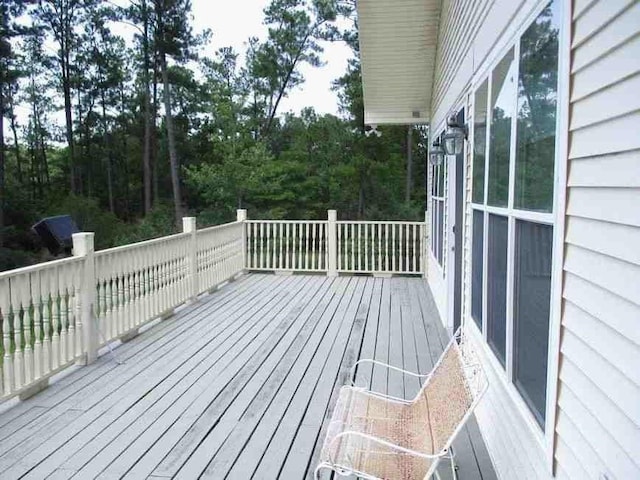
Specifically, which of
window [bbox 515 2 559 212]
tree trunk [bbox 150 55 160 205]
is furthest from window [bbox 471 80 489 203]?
tree trunk [bbox 150 55 160 205]

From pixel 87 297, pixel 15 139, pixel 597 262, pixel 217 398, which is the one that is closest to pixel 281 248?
pixel 87 297

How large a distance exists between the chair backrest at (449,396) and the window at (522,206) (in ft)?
0.54

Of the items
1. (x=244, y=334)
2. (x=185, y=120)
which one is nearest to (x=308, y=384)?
(x=244, y=334)

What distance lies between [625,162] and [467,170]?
279cm

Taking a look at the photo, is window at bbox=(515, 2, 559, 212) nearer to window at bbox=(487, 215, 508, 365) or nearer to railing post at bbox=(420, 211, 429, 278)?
window at bbox=(487, 215, 508, 365)

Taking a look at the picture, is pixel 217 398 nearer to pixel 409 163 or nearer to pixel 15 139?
pixel 409 163

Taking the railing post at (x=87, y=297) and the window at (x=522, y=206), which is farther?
the railing post at (x=87, y=297)

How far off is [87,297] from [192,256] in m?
2.43

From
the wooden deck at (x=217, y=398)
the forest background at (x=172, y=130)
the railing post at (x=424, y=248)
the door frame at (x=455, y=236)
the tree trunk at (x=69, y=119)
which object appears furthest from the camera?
the tree trunk at (x=69, y=119)

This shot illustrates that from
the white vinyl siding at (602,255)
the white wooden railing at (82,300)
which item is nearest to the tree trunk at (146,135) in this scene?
the white wooden railing at (82,300)

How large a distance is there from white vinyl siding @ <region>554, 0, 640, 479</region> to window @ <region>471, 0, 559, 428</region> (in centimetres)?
26

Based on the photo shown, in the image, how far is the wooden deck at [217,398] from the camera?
2822 mm

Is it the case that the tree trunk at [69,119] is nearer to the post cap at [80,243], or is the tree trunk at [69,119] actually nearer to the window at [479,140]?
the post cap at [80,243]

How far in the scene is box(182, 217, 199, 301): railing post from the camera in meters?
6.70
